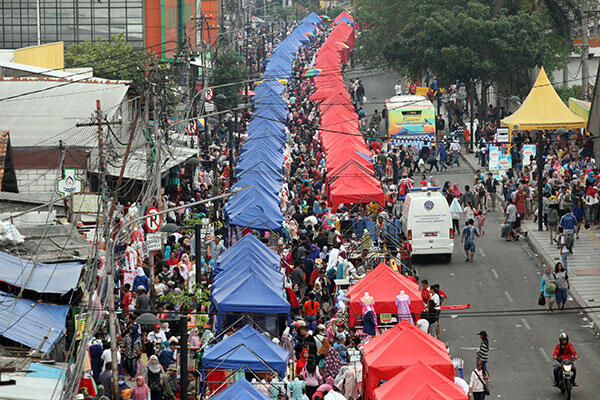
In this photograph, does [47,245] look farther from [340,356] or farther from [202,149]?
[202,149]

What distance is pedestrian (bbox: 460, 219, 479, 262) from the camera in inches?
1355

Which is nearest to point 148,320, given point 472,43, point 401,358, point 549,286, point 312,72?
point 401,358

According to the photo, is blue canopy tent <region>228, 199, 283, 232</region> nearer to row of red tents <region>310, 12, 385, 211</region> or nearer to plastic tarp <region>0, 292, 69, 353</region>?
row of red tents <region>310, 12, 385, 211</region>

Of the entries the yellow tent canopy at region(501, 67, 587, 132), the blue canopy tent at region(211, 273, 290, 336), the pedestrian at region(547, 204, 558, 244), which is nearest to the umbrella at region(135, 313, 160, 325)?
the blue canopy tent at region(211, 273, 290, 336)

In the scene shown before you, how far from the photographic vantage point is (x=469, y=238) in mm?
34500

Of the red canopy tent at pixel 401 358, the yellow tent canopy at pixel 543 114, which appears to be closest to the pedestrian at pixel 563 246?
the red canopy tent at pixel 401 358

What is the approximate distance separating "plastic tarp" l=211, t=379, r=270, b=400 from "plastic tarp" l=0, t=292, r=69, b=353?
3893mm

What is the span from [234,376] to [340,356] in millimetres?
2638

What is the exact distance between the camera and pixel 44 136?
126 ft

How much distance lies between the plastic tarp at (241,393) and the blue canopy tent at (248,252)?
8449 mm

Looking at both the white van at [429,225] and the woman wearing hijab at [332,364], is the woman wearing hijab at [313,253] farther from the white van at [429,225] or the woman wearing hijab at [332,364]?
the woman wearing hijab at [332,364]

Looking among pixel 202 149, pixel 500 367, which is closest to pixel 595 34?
pixel 202 149

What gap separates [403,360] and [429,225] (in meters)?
12.2

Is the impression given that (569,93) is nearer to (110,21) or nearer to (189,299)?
(110,21)
